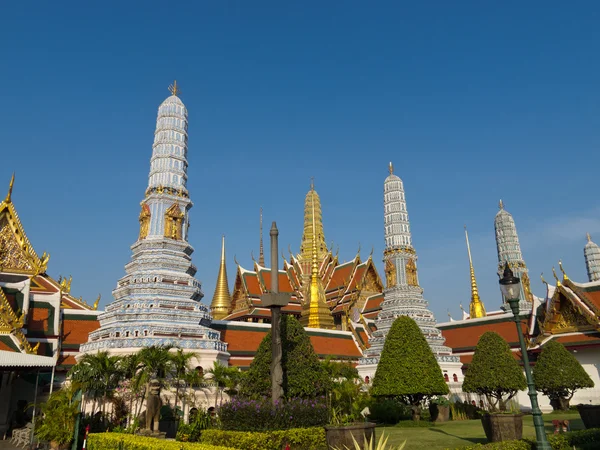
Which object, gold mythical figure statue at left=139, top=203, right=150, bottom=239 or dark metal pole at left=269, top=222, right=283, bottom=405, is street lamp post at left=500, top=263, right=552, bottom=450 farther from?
gold mythical figure statue at left=139, top=203, right=150, bottom=239

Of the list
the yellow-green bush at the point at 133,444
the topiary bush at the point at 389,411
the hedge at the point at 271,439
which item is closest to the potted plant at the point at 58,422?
the yellow-green bush at the point at 133,444

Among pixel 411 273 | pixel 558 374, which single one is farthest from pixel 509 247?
pixel 558 374

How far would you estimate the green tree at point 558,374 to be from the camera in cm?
2228

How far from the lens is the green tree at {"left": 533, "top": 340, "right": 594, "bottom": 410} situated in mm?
22281

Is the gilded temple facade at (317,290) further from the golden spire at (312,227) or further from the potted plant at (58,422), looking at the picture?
the potted plant at (58,422)

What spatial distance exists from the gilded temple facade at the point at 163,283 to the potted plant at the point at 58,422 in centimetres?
562

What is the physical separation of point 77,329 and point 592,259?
5504cm

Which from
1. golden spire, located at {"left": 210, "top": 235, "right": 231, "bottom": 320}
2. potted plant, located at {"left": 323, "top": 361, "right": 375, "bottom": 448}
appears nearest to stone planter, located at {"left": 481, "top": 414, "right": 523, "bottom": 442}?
potted plant, located at {"left": 323, "top": 361, "right": 375, "bottom": 448}

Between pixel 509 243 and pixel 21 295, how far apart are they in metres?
41.5

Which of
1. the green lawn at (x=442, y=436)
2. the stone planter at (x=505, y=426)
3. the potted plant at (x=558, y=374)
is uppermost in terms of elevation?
the potted plant at (x=558, y=374)

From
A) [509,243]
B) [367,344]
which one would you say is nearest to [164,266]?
[367,344]

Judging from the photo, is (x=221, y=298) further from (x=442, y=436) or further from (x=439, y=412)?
(x=442, y=436)

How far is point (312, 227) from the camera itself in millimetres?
59750

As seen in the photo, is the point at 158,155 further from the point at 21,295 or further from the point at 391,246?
the point at 391,246
